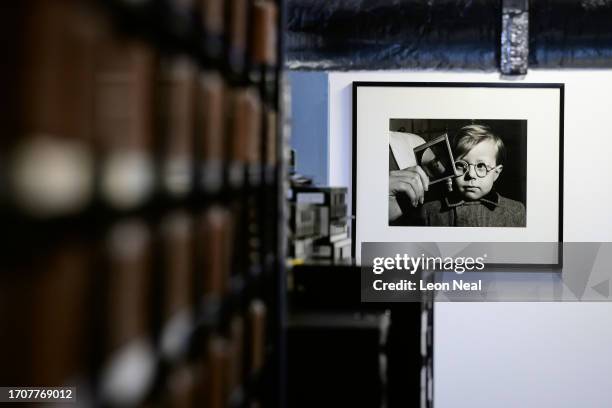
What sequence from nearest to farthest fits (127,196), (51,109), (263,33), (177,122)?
(51,109), (127,196), (177,122), (263,33)

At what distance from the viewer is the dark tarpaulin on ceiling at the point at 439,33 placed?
2375 mm

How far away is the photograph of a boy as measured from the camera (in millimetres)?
3297

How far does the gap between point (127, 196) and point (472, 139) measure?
111 inches

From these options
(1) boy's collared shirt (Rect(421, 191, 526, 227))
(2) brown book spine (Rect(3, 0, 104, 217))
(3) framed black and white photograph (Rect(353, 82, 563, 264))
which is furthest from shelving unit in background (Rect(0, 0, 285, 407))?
(1) boy's collared shirt (Rect(421, 191, 526, 227))

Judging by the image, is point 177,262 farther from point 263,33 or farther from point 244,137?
point 263,33

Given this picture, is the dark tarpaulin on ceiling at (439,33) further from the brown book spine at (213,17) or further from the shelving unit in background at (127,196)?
the brown book spine at (213,17)

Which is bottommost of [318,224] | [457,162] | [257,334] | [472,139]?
→ [257,334]

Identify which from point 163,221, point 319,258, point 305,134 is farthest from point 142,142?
point 305,134

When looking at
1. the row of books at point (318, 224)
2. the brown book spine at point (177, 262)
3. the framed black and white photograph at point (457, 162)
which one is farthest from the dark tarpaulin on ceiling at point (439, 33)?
the brown book spine at point (177, 262)

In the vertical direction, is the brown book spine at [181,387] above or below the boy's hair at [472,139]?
below

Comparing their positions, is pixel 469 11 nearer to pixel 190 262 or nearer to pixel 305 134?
pixel 305 134

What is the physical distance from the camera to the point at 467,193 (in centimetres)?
331

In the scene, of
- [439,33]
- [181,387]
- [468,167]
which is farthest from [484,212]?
[181,387]

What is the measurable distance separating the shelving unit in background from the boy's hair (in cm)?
221
